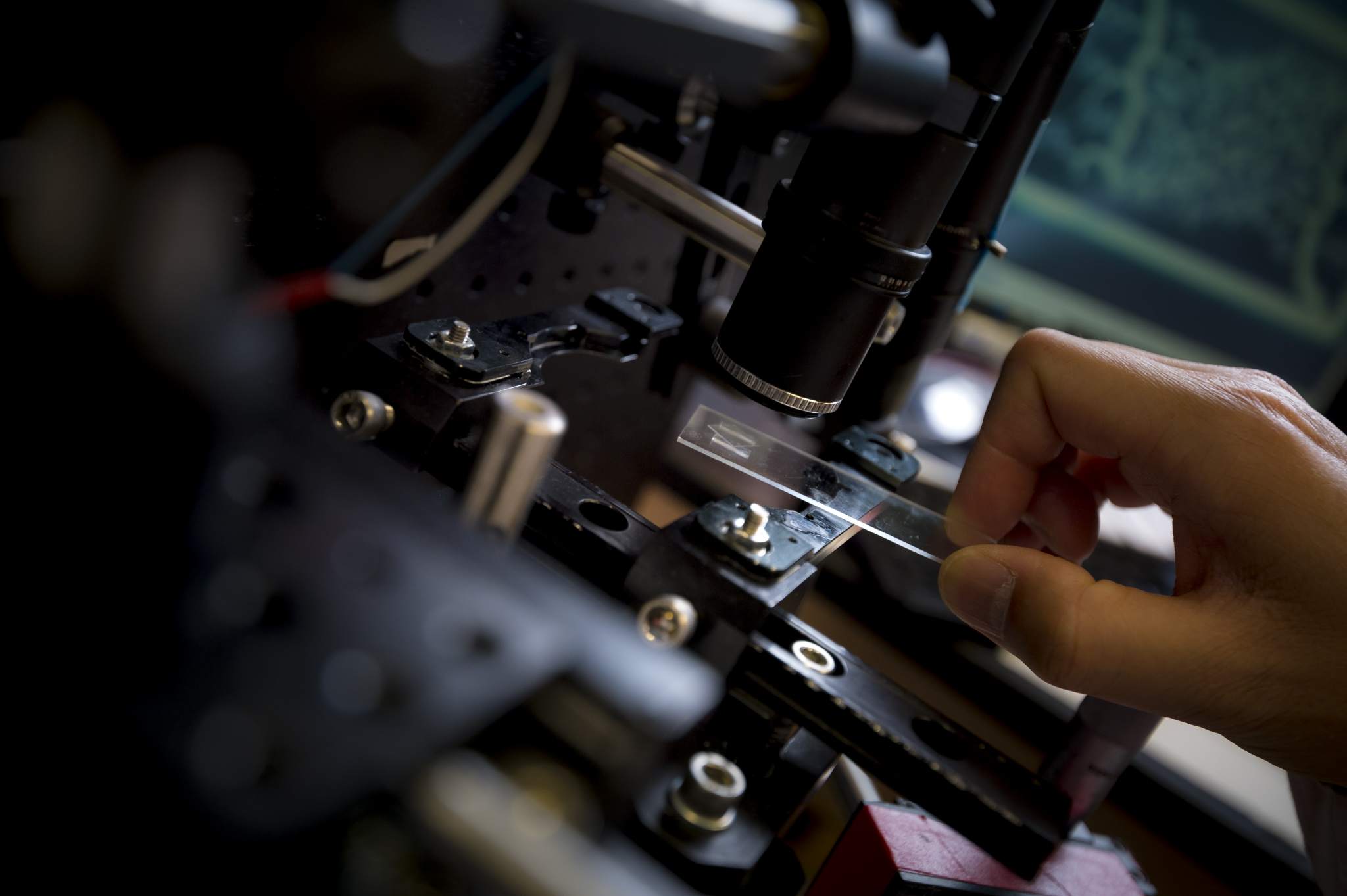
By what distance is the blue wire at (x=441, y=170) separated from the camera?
25.5 inches

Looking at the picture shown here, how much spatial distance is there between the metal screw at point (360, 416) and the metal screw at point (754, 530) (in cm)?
23

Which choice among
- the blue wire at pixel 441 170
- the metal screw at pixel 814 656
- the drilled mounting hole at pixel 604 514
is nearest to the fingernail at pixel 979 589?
the metal screw at pixel 814 656

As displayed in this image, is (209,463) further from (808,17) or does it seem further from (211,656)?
(808,17)

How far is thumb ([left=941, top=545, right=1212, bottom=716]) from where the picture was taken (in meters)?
0.54

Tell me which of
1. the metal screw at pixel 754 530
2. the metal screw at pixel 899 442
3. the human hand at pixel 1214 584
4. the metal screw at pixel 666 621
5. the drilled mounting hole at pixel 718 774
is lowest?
the drilled mounting hole at pixel 718 774

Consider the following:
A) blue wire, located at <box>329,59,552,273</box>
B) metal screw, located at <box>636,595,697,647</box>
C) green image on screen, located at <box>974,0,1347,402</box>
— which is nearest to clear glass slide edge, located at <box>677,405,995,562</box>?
metal screw, located at <box>636,595,697,647</box>

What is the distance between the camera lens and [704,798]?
1.41 feet

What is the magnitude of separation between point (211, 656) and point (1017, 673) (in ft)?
A: 4.74

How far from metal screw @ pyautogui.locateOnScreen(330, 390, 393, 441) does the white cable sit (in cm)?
12

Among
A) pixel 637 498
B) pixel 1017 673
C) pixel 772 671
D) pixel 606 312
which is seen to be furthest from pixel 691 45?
pixel 1017 673

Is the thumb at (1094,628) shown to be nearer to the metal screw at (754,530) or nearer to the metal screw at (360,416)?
the metal screw at (754,530)

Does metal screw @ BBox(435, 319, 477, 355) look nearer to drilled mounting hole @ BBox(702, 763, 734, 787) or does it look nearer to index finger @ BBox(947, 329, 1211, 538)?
drilled mounting hole @ BBox(702, 763, 734, 787)

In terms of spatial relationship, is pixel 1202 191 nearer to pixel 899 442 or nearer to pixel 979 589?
Answer: pixel 899 442

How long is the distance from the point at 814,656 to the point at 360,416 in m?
0.32
